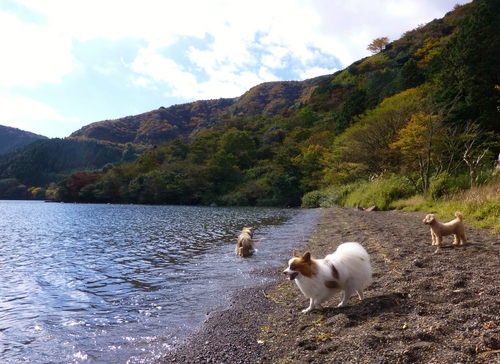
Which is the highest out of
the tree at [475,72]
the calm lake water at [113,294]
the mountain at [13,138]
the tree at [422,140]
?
the mountain at [13,138]

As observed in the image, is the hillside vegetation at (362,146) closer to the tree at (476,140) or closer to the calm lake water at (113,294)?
the tree at (476,140)

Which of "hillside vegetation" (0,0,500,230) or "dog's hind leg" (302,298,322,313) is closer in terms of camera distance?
"dog's hind leg" (302,298,322,313)

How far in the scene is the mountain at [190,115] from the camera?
15800 centimetres

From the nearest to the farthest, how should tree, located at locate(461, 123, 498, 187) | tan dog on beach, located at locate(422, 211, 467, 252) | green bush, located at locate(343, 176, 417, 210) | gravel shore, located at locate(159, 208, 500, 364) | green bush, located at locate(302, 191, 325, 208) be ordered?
gravel shore, located at locate(159, 208, 500, 364)
tan dog on beach, located at locate(422, 211, 467, 252)
tree, located at locate(461, 123, 498, 187)
green bush, located at locate(343, 176, 417, 210)
green bush, located at locate(302, 191, 325, 208)

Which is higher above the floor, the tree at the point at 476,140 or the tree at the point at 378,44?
the tree at the point at 378,44

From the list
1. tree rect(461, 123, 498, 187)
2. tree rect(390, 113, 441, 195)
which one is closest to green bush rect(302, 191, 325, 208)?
tree rect(461, 123, 498, 187)

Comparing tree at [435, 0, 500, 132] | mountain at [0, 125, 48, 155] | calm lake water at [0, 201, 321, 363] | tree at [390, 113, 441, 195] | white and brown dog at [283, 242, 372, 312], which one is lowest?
calm lake water at [0, 201, 321, 363]

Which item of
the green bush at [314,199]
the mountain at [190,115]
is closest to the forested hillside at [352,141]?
the green bush at [314,199]

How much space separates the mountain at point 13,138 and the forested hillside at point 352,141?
114 ft

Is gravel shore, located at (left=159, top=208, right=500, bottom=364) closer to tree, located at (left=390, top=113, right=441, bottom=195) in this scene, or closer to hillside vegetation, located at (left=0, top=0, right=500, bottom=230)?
hillside vegetation, located at (left=0, top=0, right=500, bottom=230)

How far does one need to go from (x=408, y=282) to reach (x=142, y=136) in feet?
536

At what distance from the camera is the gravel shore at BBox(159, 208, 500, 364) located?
3602 mm

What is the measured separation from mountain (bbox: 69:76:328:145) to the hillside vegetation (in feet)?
6.31

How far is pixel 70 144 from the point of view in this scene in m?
130
